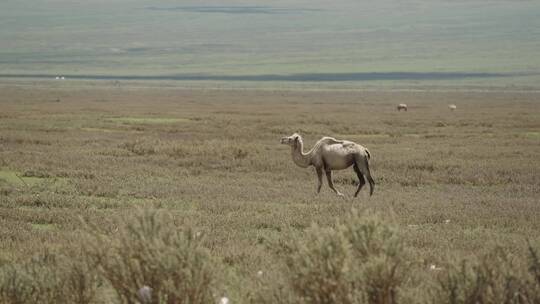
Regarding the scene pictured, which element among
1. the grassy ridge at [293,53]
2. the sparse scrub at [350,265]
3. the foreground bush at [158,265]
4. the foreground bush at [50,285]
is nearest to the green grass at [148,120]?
the foreground bush at [50,285]

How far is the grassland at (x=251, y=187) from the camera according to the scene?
11727 millimetres

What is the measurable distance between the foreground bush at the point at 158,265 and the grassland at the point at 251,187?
31 centimetres

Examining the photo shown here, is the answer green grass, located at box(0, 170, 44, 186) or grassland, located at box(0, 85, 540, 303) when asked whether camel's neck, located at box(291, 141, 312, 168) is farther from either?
green grass, located at box(0, 170, 44, 186)

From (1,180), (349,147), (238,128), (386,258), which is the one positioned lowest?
(238,128)

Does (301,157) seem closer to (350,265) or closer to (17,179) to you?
(17,179)

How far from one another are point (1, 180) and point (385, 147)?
13875 mm

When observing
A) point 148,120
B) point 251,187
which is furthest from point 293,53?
point 251,187

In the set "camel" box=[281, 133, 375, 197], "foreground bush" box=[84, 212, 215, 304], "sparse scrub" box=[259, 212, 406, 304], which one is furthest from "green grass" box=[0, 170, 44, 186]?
"sparse scrub" box=[259, 212, 406, 304]

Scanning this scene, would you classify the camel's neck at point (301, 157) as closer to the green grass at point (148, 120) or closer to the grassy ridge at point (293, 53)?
the green grass at point (148, 120)

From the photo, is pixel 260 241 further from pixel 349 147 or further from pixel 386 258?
pixel 349 147

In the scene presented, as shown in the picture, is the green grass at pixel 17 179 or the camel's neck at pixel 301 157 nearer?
the camel's neck at pixel 301 157

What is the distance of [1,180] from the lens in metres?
19.6

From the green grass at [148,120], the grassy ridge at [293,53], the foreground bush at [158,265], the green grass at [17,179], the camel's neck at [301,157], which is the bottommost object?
the grassy ridge at [293,53]

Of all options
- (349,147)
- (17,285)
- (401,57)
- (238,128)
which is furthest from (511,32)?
(17,285)
